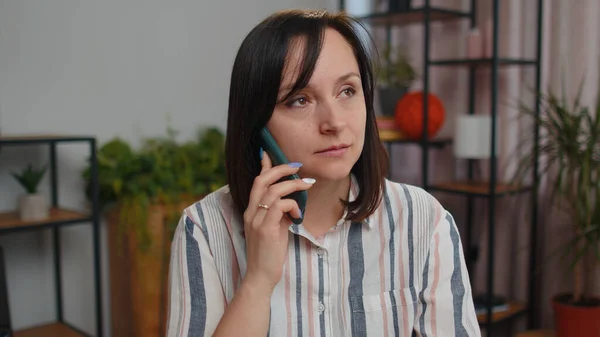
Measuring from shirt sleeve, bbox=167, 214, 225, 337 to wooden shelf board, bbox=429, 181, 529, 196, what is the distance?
1.61 m

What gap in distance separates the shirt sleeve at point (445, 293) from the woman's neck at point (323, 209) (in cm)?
19

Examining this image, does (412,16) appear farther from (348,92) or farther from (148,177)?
(348,92)

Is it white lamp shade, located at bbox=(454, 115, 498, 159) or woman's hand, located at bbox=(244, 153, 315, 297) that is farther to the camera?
white lamp shade, located at bbox=(454, 115, 498, 159)

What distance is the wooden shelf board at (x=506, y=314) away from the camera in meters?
2.44

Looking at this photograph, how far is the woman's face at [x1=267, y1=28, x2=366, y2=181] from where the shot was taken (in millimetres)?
966

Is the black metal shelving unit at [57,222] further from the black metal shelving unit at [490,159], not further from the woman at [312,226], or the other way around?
the black metal shelving unit at [490,159]

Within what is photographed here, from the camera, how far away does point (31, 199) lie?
2.08m

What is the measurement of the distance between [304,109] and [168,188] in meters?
1.45

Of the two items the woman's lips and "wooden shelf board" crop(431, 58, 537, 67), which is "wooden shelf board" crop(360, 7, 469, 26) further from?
the woman's lips

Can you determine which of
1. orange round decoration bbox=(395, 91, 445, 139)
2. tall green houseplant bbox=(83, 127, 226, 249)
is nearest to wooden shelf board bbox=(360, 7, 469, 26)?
orange round decoration bbox=(395, 91, 445, 139)

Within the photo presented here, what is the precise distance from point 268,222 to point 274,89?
22cm

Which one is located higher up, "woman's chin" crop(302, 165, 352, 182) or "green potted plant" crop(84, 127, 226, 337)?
"woman's chin" crop(302, 165, 352, 182)

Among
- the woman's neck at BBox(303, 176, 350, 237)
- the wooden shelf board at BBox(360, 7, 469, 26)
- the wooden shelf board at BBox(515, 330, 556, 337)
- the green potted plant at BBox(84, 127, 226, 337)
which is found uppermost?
the wooden shelf board at BBox(360, 7, 469, 26)

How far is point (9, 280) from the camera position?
2258 mm
